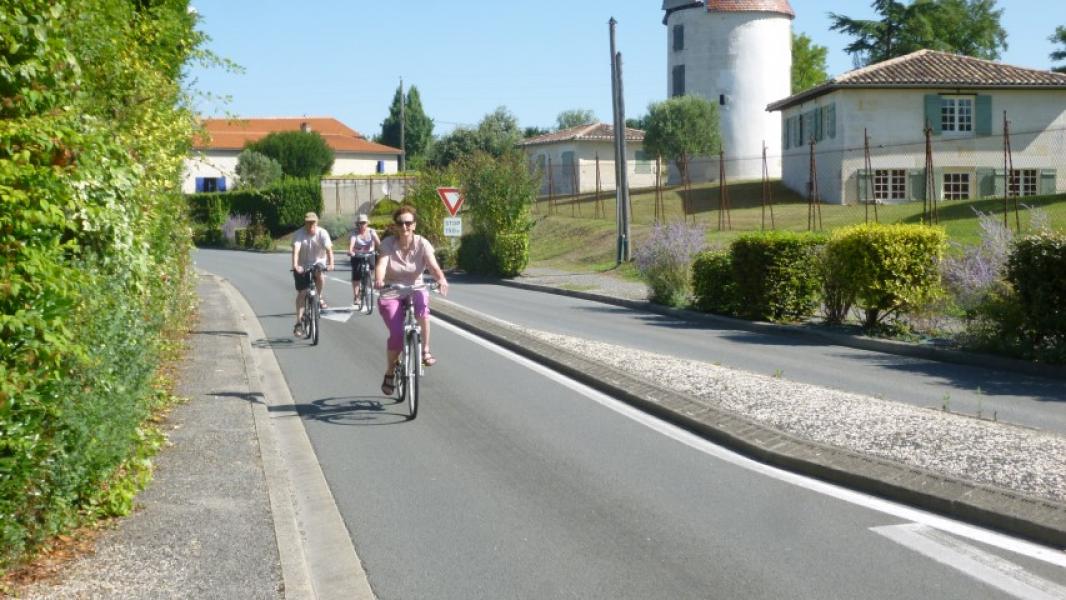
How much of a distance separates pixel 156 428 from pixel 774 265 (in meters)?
13.1

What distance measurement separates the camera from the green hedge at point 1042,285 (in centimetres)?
1368

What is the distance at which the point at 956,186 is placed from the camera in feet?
144

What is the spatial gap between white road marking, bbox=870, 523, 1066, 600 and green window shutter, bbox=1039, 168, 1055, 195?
133 ft

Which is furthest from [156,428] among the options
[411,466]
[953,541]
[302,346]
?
[302,346]

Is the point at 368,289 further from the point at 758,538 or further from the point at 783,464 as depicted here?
the point at 758,538

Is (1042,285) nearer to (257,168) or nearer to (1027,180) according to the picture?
(1027,180)

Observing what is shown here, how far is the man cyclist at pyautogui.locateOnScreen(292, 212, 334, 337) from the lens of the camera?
54.2 feet

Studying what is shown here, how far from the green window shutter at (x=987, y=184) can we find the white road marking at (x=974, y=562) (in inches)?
1568

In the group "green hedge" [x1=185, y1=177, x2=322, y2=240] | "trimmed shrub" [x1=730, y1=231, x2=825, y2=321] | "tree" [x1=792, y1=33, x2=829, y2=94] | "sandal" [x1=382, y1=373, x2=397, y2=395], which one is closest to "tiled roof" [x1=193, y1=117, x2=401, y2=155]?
"green hedge" [x1=185, y1=177, x2=322, y2=240]

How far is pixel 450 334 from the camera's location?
675 inches

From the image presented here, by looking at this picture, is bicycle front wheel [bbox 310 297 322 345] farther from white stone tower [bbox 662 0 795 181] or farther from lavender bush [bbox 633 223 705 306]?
white stone tower [bbox 662 0 795 181]

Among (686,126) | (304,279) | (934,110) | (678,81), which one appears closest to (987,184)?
(934,110)

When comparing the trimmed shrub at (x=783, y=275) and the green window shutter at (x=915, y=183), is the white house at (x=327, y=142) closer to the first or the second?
the green window shutter at (x=915, y=183)

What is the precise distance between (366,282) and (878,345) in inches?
365
